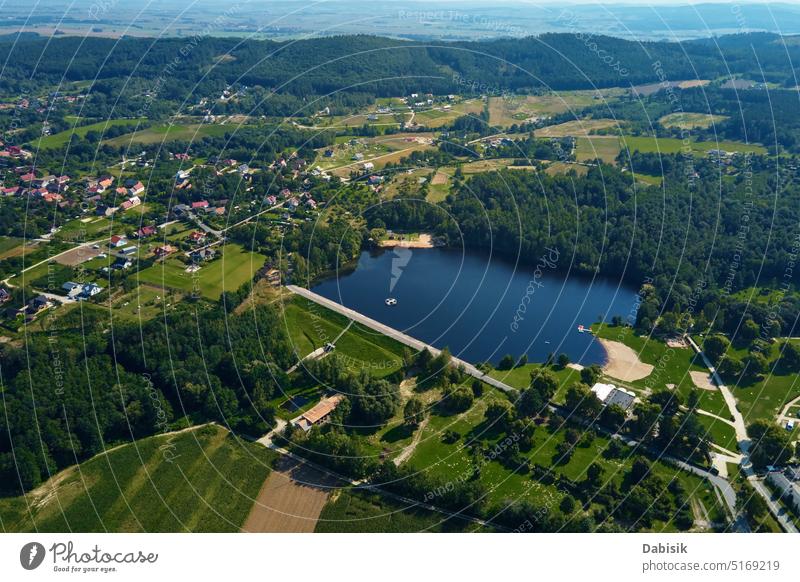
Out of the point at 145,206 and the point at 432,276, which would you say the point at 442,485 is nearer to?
the point at 432,276

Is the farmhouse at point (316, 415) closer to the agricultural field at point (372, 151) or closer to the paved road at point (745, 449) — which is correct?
the paved road at point (745, 449)

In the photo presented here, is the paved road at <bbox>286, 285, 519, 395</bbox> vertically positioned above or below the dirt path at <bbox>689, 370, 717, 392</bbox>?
below

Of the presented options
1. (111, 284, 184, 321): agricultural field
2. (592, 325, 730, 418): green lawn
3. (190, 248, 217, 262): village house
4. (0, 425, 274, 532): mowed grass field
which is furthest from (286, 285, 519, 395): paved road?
(0, 425, 274, 532): mowed grass field

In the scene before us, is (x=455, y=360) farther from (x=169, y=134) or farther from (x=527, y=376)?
(x=169, y=134)

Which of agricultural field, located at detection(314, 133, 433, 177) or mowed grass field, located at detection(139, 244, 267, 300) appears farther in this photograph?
agricultural field, located at detection(314, 133, 433, 177)

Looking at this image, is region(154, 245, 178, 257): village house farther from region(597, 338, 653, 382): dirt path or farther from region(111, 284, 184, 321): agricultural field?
region(597, 338, 653, 382): dirt path

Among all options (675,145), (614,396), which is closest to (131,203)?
(614,396)

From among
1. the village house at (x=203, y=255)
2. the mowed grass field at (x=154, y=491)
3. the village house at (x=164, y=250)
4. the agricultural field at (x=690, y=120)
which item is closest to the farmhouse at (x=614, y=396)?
the mowed grass field at (x=154, y=491)
